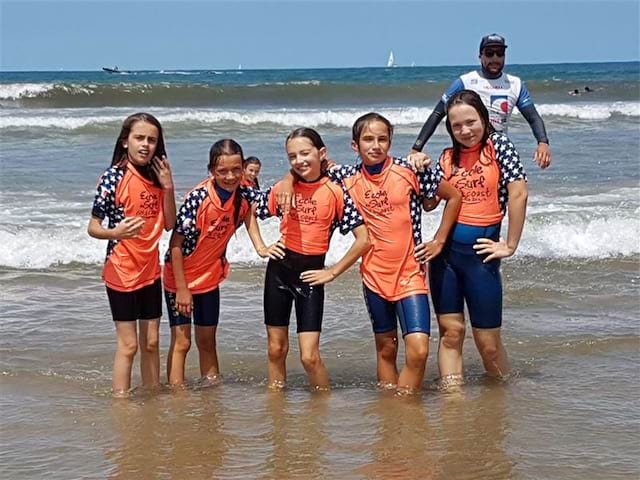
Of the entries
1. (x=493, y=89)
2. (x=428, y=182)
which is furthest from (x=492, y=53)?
(x=428, y=182)

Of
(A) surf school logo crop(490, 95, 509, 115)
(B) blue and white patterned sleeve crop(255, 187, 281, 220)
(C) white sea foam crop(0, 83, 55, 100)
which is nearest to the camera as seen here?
(B) blue and white patterned sleeve crop(255, 187, 281, 220)

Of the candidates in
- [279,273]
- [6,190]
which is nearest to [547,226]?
[279,273]

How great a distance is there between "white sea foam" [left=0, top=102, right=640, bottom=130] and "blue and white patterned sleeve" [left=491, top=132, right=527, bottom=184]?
17687mm

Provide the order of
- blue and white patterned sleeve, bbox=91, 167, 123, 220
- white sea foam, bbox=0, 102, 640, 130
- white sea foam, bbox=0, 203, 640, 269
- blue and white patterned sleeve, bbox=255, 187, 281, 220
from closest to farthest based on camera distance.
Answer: blue and white patterned sleeve, bbox=91, 167, 123, 220 → blue and white patterned sleeve, bbox=255, 187, 281, 220 → white sea foam, bbox=0, 203, 640, 269 → white sea foam, bbox=0, 102, 640, 130

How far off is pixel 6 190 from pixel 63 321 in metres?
6.37

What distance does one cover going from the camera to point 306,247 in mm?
5055

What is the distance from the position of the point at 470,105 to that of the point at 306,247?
119cm

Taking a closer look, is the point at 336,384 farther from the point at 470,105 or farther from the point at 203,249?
the point at 470,105

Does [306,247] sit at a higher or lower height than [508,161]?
lower

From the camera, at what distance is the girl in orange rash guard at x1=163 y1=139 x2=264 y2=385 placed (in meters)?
5.09

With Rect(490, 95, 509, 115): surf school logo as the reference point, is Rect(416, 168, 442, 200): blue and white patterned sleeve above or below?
below

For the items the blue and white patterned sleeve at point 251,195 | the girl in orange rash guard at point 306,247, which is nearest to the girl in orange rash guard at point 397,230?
the girl in orange rash guard at point 306,247

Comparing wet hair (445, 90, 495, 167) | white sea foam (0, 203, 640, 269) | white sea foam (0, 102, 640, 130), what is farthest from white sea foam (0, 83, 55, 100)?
wet hair (445, 90, 495, 167)

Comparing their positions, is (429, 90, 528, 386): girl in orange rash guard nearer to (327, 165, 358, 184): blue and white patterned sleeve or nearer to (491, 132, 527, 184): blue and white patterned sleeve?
(491, 132, 527, 184): blue and white patterned sleeve
